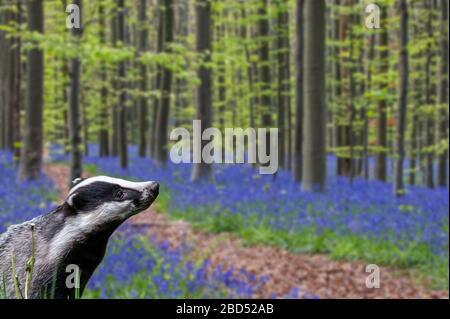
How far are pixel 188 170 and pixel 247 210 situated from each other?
721 cm

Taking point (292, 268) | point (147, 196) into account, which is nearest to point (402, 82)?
point (292, 268)

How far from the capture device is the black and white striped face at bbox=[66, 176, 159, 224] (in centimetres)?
106

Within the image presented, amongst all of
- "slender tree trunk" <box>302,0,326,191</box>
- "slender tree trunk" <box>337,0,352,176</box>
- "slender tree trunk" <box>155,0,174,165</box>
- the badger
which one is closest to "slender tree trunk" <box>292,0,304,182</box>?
"slender tree trunk" <box>302,0,326,191</box>

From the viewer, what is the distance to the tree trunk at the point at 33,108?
13.4m

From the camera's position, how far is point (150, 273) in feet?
22.8

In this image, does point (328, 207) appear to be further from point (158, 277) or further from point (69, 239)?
point (69, 239)

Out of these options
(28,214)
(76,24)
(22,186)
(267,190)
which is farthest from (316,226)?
(76,24)

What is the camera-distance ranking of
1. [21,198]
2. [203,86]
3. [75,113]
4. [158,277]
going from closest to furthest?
1. [158,277]
2. [75,113]
3. [21,198]
4. [203,86]

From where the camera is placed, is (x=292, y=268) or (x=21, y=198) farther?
(x=21, y=198)

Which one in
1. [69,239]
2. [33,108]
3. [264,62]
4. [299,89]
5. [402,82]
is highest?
[264,62]

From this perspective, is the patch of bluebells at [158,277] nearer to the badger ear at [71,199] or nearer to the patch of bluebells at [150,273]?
the patch of bluebells at [150,273]

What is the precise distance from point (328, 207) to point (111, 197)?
11.8m
